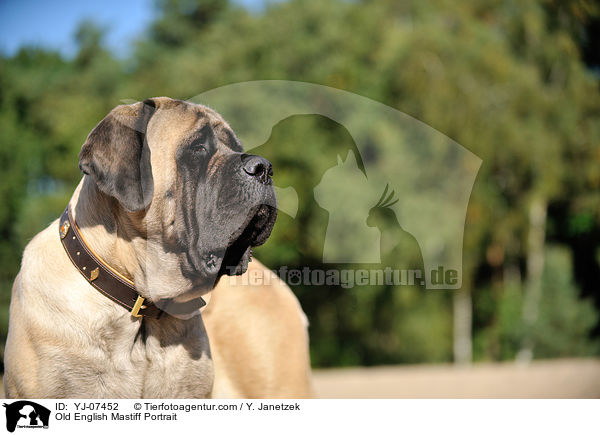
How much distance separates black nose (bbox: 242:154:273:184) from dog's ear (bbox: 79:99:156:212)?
0.37 m

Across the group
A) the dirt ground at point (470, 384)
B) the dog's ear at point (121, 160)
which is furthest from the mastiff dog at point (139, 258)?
the dirt ground at point (470, 384)

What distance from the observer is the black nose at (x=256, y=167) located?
2268mm

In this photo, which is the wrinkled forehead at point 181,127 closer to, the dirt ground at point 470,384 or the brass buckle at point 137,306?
the brass buckle at point 137,306

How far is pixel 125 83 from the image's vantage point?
1463 centimetres

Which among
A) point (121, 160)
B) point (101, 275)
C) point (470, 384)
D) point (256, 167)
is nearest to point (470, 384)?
point (470, 384)

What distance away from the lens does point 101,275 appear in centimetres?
222

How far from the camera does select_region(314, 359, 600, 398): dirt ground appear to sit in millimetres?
9578

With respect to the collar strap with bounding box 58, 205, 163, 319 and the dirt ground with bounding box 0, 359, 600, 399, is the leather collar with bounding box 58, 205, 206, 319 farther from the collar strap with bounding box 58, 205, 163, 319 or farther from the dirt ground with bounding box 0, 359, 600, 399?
the dirt ground with bounding box 0, 359, 600, 399

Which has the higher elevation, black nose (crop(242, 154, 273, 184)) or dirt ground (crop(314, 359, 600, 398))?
black nose (crop(242, 154, 273, 184))
